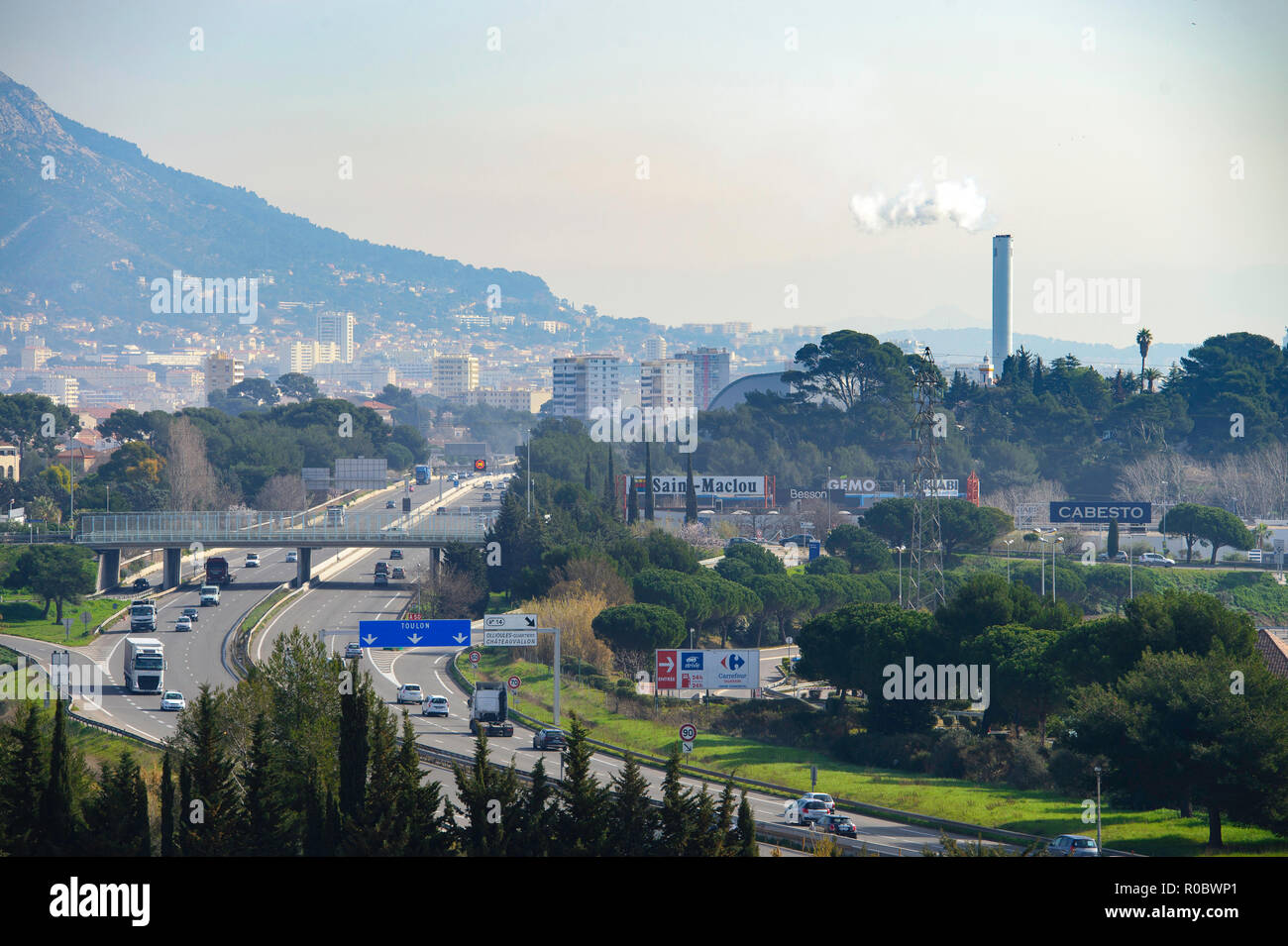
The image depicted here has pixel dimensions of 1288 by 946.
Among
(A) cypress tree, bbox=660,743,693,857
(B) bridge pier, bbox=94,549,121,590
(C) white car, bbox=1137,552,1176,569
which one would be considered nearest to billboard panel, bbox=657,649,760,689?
(A) cypress tree, bbox=660,743,693,857

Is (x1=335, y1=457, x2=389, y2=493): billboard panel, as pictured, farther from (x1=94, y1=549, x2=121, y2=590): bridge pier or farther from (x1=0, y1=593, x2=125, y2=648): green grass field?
(x1=0, y1=593, x2=125, y2=648): green grass field

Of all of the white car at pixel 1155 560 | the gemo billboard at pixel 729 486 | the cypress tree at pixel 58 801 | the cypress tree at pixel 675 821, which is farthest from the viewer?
the gemo billboard at pixel 729 486

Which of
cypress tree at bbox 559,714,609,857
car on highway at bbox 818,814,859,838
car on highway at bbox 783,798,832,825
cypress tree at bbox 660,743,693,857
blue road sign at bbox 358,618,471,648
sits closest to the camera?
cypress tree at bbox 660,743,693,857

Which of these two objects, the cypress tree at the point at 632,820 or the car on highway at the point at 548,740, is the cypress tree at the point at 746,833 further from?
the car on highway at the point at 548,740

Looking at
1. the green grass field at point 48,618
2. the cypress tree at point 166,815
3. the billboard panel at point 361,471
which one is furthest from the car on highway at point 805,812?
the billboard panel at point 361,471
